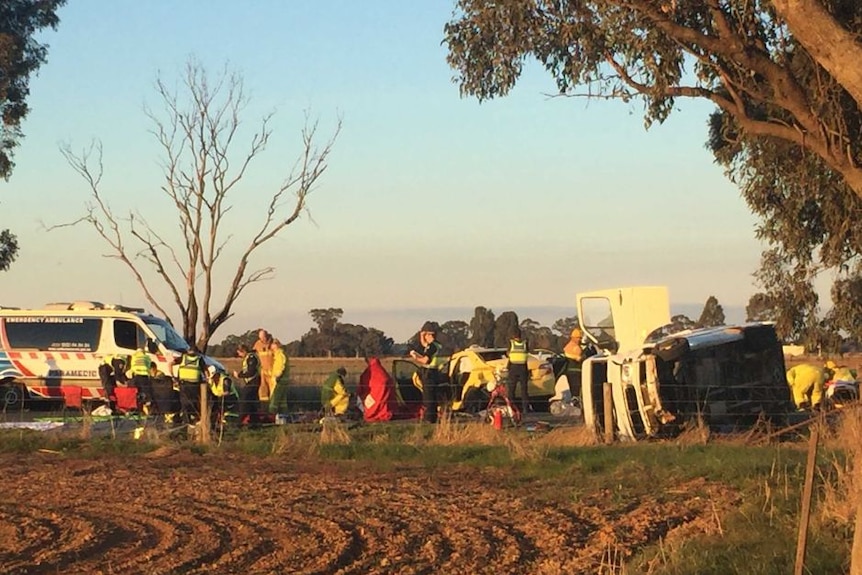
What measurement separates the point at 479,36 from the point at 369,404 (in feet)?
21.4

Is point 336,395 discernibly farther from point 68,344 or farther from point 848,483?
point 848,483

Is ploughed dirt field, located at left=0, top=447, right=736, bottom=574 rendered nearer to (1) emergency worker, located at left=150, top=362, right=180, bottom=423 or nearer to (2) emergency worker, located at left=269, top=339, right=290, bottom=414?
(1) emergency worker, located at left=150, top=362, right=180, bottom=423

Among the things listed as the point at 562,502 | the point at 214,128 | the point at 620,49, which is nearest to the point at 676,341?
the point at 620,49

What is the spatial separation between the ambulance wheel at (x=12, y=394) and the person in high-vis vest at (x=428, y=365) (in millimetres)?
9102

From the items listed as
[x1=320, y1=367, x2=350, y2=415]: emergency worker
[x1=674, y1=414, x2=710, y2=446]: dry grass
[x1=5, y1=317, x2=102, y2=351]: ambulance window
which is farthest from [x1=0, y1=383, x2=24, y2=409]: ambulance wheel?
[x1=674, y1=414, x2=710, y2=446]: dry grass

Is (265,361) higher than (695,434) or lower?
higher

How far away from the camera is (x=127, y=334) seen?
2681 cm

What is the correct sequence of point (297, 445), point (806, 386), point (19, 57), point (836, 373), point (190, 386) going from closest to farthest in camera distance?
point (297, 445) < point (190, 386) < point (806, 386) < point (836, 373) < point (19, 57)

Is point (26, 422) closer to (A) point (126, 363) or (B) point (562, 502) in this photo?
(A) point (126, 363)

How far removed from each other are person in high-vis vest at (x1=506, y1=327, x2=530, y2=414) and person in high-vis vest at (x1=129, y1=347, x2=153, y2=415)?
6241mm

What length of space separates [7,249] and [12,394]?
1426 cm

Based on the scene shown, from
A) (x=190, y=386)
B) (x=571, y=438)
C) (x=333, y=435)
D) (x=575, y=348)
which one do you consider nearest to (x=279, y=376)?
(x=190, y=386)

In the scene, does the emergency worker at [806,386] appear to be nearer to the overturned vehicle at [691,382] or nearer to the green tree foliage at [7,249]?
the overturned vehicle at [691,382]

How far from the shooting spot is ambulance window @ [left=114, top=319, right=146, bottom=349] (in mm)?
26734
